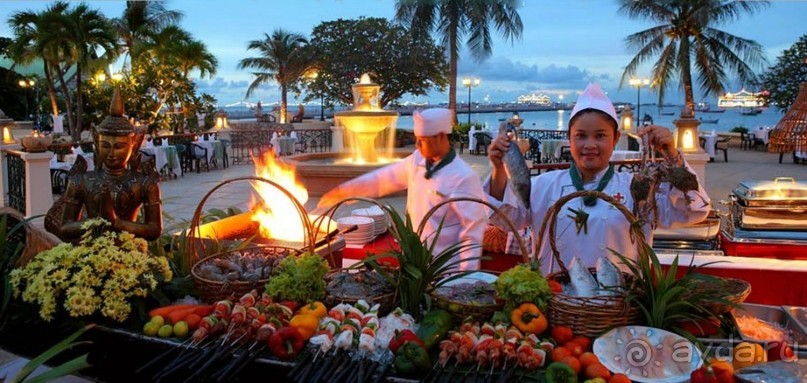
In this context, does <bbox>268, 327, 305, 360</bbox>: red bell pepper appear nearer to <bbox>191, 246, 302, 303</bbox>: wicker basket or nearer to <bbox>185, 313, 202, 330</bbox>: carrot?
<bbox>185, 313, 202, 330</bbox>: carrot

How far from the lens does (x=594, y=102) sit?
2701 mm

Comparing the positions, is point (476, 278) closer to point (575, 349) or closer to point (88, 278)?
point (575, 349)

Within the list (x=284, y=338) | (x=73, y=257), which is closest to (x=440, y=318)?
(x=284, y=338)

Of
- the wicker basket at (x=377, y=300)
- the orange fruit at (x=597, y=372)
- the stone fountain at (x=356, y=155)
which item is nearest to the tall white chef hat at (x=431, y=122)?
the wicker basket at (x=377, y=300)

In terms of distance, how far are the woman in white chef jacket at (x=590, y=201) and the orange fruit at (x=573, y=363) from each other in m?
0.86

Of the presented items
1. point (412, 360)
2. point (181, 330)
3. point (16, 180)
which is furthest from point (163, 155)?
point (412, 360)

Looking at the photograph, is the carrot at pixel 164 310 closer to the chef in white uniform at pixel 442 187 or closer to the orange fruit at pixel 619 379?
the chef in white uniform at pixel 442 187

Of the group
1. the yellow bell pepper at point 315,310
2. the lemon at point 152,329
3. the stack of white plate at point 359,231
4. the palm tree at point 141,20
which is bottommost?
the stack of white plate at point 359,231

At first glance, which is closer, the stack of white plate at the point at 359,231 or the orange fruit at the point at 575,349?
the orange fruit at the point at 575,349

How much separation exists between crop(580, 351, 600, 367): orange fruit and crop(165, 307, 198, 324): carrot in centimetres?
144

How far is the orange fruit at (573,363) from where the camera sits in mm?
1846

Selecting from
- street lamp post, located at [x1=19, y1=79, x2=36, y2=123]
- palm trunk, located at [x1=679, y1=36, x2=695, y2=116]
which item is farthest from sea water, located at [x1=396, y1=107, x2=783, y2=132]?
street lamp post, located at [x1=19, y1=79, x2=36, y2=123]

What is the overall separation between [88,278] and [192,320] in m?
0.49

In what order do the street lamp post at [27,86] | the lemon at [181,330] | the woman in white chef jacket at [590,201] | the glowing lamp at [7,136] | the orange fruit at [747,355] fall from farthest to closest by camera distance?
1. the street lamp post at [27,86]
2. the glowing lamp at [7,136]
3. the woman in white chef jacket at [590,201]
4. the lemon at [181,330]
5. the orange fruit at [747,355]
